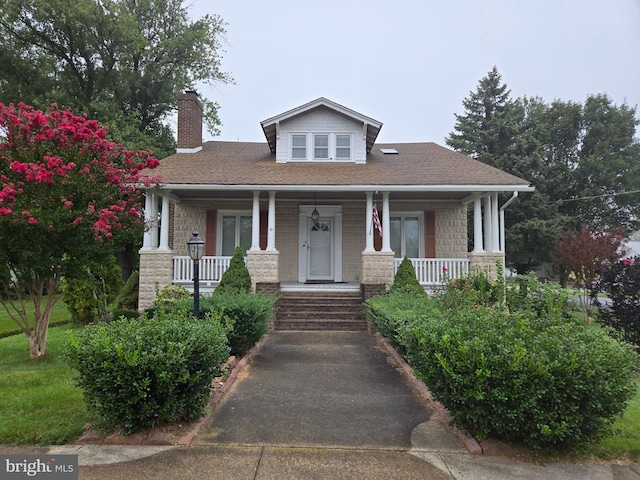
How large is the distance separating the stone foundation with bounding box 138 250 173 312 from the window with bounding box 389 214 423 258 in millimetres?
7164

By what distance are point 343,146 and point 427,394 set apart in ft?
30.9

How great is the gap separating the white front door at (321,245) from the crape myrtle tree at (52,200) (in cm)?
665

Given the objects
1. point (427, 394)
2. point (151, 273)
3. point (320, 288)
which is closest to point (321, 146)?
point (320, 288)

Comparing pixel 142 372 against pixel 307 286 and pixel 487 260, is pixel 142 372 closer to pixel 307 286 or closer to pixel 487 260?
pixel 307 286

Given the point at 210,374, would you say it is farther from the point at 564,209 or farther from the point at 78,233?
the point at 564,209

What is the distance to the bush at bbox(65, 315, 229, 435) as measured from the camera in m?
3.34

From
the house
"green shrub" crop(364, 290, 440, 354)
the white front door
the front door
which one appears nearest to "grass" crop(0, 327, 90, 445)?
"green shrub" crop(364, 290, 440, 354)

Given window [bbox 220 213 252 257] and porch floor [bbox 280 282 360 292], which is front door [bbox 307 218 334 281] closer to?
porch floor [bbox 280 282 360 292]

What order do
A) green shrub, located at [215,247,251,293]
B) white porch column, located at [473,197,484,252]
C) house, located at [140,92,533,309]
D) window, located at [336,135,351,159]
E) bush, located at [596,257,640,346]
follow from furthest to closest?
window, located at [336,135,351,159] → house, located at [140,92,533,309] → white porch column, located at [473,197,484,252] → green shrub, located at [215,247,251,293] → bush, located at [596,257,640,346]

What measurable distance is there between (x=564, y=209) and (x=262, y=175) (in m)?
21.9

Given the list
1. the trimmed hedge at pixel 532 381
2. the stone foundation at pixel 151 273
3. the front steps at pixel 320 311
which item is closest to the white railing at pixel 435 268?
the front steps at pixel 320 311

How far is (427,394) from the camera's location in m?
4.78

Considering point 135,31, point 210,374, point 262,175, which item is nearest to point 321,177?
point 262,175

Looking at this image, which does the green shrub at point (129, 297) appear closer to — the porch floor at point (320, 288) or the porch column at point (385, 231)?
the porch floor at point (320, 288)
